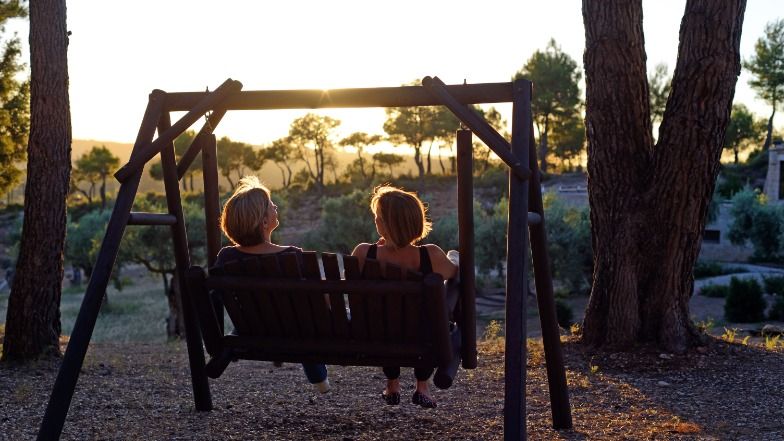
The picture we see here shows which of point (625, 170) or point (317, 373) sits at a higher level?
point (625, 170)

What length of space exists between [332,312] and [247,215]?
75cm

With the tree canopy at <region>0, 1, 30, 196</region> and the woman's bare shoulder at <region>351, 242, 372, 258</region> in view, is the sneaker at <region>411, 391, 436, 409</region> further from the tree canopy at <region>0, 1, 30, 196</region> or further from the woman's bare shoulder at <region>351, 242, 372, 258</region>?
the tree canopy at <region>0, 1, 30, 196</region>

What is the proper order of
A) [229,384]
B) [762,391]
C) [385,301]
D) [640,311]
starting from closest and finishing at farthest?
[385,301] < [762,391] < [229,384] < [640,311]

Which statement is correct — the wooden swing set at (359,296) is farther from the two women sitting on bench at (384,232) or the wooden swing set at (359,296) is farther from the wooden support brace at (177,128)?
the two women sitting on bench at (384,232)

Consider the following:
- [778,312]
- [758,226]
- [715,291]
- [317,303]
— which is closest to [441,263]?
[317,303]

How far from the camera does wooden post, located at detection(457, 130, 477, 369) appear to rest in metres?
4.29

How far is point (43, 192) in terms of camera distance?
8.30m

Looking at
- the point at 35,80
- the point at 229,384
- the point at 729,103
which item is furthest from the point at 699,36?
the point at 35,80

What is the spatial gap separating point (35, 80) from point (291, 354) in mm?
5238

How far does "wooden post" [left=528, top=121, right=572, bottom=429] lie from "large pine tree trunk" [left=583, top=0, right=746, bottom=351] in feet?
9.27

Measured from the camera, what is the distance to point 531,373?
309 inches

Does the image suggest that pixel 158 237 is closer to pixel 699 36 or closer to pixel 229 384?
pixel 229 384

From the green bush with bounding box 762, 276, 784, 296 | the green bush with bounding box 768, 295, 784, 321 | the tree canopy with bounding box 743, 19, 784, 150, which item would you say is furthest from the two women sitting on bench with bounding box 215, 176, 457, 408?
the tree canopy with bounding box 743, 19, 784, 150

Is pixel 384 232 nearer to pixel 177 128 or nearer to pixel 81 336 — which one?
pixel 177 128
